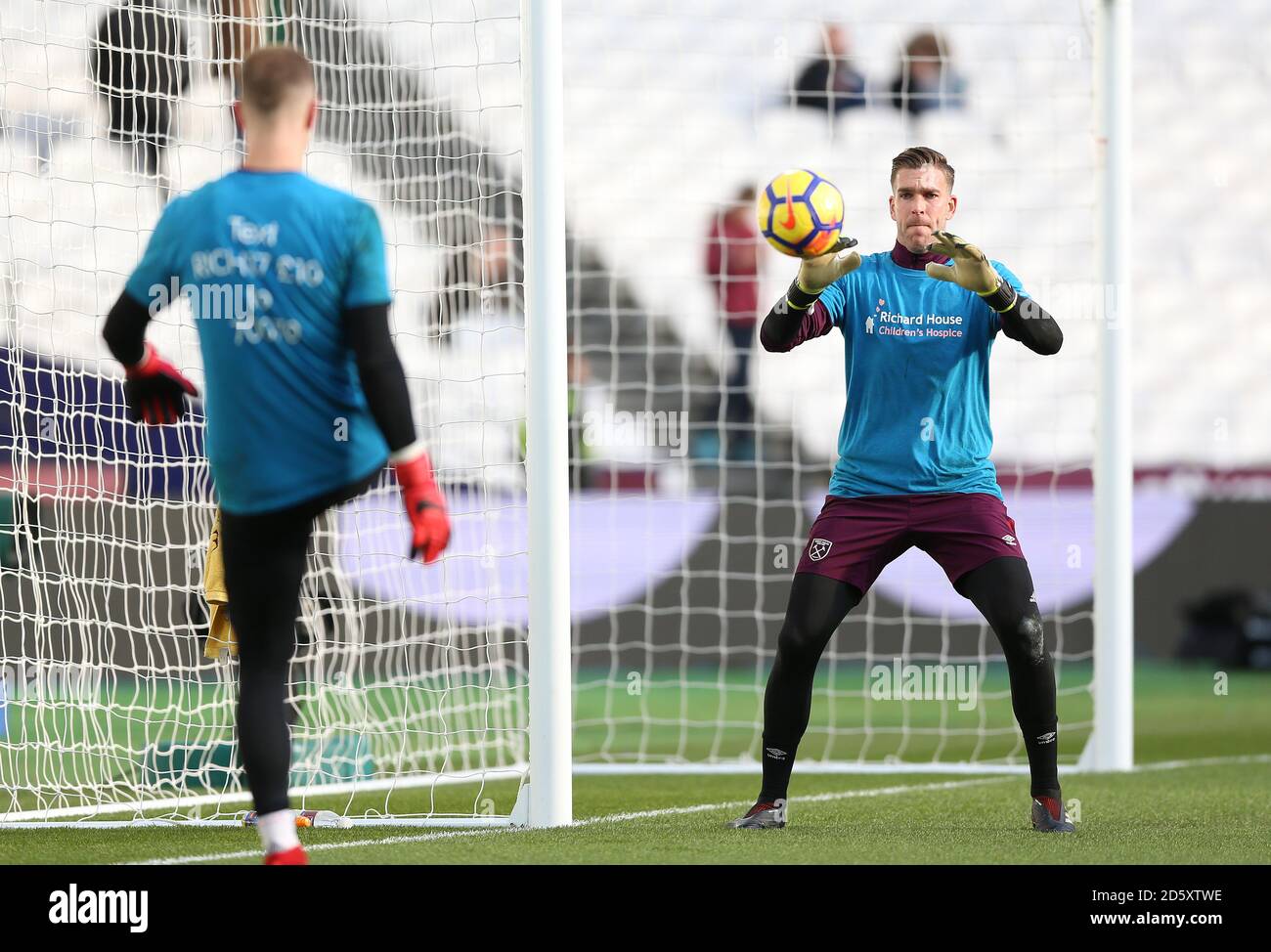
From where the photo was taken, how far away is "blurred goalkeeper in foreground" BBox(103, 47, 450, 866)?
3.26m

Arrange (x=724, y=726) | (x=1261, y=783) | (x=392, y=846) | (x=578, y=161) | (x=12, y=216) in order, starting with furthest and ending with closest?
(x=578, y=161) → (x=724, y=726) → (x=1261, y=783) → (x=12, y=216) → (x=392, y=846)

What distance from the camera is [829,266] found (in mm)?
4043

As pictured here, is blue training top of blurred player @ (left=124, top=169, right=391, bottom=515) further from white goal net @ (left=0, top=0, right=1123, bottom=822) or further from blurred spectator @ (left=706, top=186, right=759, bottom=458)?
blurred spectator @ (left=706, top=186, right=759, bottom=458)

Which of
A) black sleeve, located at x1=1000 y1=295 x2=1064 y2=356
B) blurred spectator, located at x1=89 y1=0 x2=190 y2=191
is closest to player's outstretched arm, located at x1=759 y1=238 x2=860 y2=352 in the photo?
black sleeve, located at x1=1000 y1=295 x2=1064 y2=356

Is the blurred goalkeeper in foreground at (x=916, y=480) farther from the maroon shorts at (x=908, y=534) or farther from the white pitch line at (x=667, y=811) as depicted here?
the white pitch line at (x=667, y=811)

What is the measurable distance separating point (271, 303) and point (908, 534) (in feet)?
6.23

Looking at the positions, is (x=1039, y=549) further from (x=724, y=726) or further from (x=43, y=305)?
(x=43, y=305)

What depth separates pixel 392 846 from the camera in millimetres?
4066

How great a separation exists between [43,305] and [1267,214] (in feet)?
35.1

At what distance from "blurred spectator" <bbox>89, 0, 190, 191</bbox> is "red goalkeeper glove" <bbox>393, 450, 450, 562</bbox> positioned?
2461mm

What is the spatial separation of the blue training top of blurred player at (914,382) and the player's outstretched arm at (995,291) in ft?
0.34
